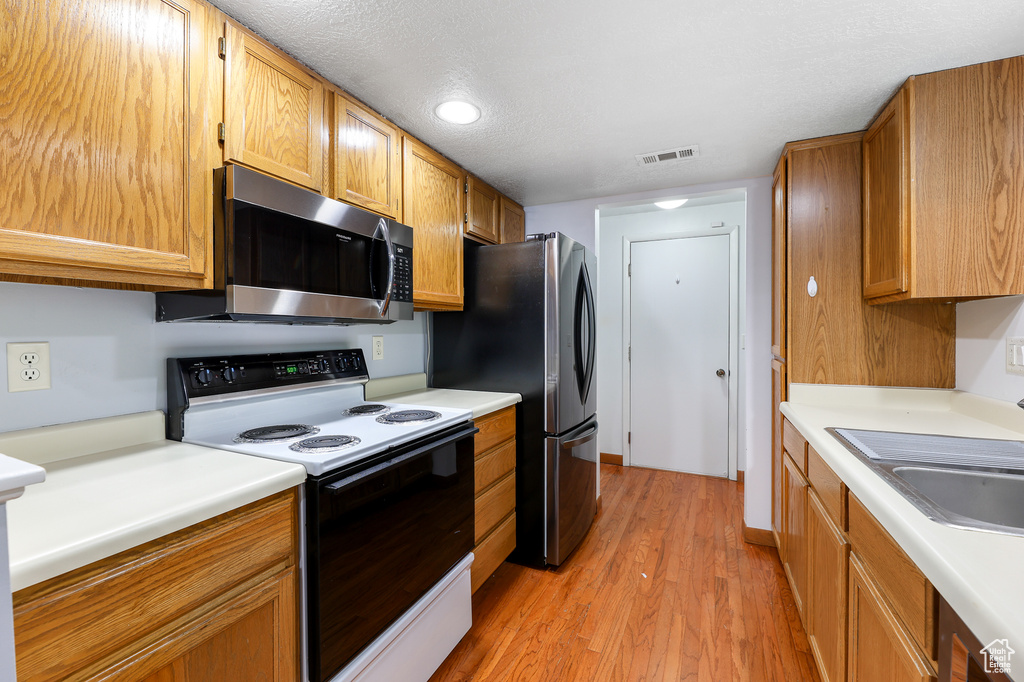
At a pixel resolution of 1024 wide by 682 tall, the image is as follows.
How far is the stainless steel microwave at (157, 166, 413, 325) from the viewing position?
48.0 inches

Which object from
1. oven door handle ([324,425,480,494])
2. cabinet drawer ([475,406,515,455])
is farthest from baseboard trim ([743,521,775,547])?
oven door handle ([324,425,480,494])

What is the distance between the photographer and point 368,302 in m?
1.66

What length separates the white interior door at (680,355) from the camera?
3525mm

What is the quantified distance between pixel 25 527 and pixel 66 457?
0.49 m

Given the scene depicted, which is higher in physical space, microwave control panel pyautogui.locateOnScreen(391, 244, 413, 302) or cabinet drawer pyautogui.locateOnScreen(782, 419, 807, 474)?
microwave control panel pyautogui.locateOnScreen(391, 244, 413, 302)

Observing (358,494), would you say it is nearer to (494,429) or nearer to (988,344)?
(494,429)

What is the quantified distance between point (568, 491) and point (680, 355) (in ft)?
6.06

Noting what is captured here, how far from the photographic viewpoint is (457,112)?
1822 mm

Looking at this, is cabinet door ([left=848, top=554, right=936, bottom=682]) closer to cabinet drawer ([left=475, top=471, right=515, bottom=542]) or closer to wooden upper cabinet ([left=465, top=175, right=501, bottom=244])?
cabinet drawer ([left=475, top=471, right=515, bottom=542])

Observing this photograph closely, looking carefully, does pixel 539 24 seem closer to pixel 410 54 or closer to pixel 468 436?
pixel 410 54

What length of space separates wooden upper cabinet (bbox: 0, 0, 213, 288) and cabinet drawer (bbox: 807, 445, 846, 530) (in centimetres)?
183

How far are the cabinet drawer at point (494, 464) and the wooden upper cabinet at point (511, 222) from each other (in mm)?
1343

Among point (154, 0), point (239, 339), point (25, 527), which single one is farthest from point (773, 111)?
point (25, 527)

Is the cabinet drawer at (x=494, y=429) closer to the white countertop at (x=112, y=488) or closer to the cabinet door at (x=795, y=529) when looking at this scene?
the white countertop at (x=112, y=488)
